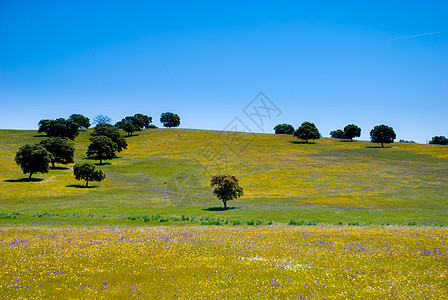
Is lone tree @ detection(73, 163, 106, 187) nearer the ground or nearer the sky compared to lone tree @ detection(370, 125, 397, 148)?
nearer the ground

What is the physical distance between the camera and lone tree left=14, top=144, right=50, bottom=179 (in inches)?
2613

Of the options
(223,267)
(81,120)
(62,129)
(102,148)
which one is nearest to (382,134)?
(102,148)

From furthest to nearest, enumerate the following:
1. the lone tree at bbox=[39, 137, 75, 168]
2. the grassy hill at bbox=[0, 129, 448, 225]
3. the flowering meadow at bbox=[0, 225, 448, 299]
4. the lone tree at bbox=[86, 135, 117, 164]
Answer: the lone tree at bbox=[86, 135, 117, 164] → the lone tree at bbox=[39, 137, 75, 168] → the grassy hill at bbox=[0, 129, 448, 225] → the flowering meadow at bbox=[0, 225, 448, 299]

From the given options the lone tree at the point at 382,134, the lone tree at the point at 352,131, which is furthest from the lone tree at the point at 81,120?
the lone tree at the point at 382,134

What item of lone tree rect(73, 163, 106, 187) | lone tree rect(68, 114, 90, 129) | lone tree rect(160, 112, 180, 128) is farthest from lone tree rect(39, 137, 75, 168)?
lone tree rect(160, 112, 180, 128)

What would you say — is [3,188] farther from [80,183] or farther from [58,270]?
[58,270]

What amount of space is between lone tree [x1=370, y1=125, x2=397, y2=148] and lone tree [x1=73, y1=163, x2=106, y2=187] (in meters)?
121

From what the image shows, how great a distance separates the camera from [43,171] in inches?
2702

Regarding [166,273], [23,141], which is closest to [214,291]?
[166,273]

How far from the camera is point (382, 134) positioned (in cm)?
13050

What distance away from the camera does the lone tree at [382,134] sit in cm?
13025

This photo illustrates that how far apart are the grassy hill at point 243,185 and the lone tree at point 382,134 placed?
652cm

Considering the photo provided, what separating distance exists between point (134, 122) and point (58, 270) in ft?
513

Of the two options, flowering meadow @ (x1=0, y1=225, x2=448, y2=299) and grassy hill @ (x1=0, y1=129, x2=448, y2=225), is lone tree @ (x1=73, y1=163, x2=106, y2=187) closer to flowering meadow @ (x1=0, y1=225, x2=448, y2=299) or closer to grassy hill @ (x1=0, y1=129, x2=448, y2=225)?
grassy hill @ (x1=0, y1=129, x2=448, y2=225)
